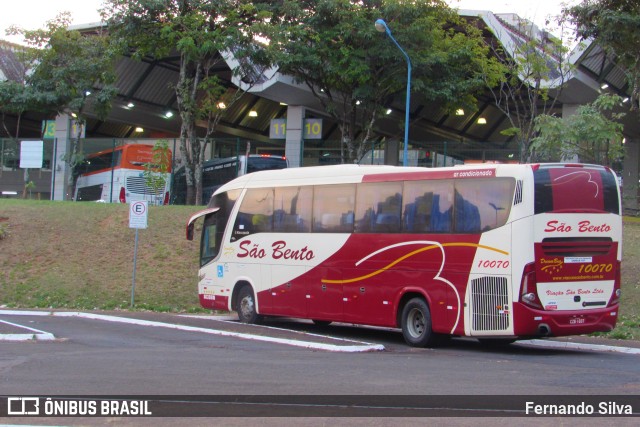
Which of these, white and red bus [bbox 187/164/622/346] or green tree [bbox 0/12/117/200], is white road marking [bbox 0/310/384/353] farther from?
green tree [bbox 0/12/117/200]

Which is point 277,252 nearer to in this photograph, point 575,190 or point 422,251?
point 422,251

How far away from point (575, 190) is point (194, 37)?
22.1m

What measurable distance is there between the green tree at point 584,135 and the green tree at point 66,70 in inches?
→ 776

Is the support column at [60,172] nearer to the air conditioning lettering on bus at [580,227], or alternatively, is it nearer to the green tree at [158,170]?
the green tree at [158,170]

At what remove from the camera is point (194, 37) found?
31.8 metres

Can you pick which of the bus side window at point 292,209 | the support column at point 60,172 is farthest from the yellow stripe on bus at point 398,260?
the support column at point 60,172

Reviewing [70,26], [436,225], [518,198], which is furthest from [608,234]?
[70,26]

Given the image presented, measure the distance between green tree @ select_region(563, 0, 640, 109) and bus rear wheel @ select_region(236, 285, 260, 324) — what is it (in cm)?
1406

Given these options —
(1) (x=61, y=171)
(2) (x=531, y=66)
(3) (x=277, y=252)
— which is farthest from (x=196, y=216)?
(1) (x=61, y=171)

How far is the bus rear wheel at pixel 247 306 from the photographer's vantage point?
60.4ft

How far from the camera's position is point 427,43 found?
3356cm

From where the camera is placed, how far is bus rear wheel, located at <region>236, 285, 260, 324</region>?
18422 millimetres

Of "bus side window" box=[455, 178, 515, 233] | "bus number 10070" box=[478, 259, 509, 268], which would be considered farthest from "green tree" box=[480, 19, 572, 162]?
"bus number 10070" box=[478, 259, 509, 268]

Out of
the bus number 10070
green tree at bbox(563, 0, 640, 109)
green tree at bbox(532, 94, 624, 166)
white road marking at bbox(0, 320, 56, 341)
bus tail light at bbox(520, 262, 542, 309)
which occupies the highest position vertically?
green tree at bbox(563, 0, 640, 109)
